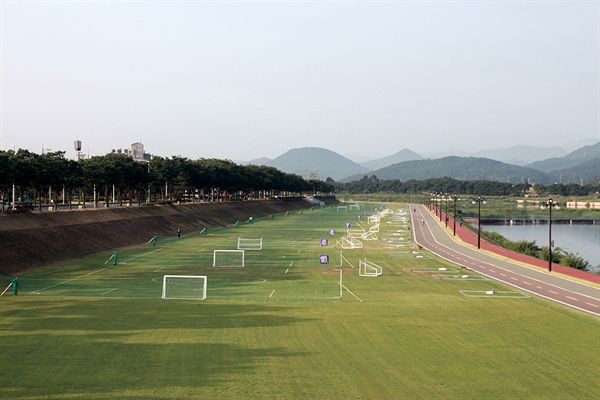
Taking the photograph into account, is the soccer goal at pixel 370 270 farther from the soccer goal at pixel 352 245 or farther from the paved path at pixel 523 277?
the soccer goal at pixel 352 245

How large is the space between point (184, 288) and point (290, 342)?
21.3 meters

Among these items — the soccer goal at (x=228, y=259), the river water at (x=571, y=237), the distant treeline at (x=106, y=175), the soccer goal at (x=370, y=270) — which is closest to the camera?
the soccer goal at (x=370, y=270)

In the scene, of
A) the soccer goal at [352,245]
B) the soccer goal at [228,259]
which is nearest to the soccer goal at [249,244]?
the soccer goal at [228,259]

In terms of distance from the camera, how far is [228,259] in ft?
243

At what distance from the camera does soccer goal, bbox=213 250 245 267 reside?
69250 mm

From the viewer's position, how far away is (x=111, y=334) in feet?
111

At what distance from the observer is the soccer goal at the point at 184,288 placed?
46.9 m

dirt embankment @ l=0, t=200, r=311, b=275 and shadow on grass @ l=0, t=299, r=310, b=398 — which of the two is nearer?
shadow on grass @ l=0, t=299, r=310, b=398

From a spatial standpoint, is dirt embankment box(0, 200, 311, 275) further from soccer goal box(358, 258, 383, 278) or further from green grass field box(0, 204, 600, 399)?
soccer goal box(358, 258, 383, 278)

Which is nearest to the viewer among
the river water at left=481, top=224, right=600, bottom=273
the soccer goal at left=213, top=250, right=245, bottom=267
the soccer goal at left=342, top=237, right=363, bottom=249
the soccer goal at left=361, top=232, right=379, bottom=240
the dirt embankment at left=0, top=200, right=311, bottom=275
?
Answer: the dirt embankment at left=0, top=200, right=311, bottom=275

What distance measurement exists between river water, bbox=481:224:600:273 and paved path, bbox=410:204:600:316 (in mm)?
27921

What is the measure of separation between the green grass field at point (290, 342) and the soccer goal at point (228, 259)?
10.8m

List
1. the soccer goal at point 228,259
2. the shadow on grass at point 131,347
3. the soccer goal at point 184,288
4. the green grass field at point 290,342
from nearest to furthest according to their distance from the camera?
the green grass field at point 290,342 < the shadow on grass at point 131,347 < the soccer goal at point 184,288 < the soccer goal at point 228,259

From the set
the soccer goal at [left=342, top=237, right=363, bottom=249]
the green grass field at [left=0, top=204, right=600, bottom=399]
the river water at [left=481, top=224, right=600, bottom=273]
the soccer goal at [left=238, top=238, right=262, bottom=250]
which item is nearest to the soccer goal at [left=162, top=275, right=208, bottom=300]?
the green grass field at [left=0, top=204, right=600, bottom=399]
